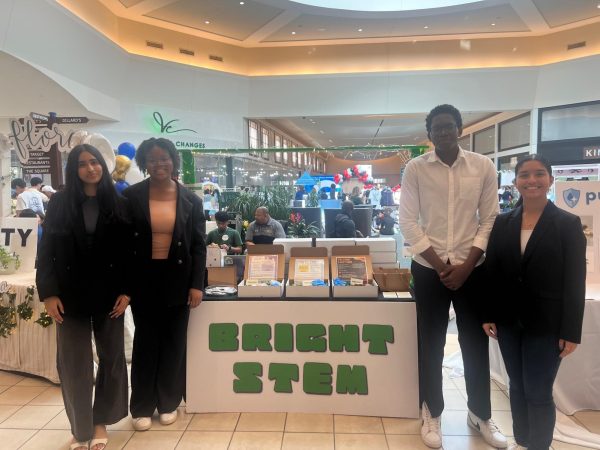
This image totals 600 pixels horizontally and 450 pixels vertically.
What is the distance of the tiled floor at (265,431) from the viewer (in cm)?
219

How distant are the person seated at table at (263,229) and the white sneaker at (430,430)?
2835mm

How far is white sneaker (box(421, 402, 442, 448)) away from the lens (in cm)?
213

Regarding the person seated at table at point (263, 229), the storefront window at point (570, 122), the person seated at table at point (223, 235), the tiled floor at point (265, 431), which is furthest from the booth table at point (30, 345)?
the storefront window at point (570, 122)

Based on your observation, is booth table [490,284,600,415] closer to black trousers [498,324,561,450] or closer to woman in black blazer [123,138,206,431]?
black trousers [498,324,561,450]

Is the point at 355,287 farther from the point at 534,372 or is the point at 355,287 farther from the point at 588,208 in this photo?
the point at 588,208

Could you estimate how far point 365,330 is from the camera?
2.38 meters

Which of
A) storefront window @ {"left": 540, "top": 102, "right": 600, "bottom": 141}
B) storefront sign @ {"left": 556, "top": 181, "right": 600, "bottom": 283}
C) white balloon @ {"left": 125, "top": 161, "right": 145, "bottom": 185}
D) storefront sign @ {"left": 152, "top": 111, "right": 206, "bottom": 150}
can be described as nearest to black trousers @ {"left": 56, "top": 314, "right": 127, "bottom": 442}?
white balloon @ {"left": 125, "top": 161, "right": 145, "bottom": 185}

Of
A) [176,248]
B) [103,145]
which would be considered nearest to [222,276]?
[176,248]

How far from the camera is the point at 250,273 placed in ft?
8.44

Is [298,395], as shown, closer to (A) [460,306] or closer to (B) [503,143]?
(A) [460,306]

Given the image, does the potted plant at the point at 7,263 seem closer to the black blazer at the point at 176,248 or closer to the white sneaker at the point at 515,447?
the black blazer at the point at 176,248

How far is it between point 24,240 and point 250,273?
2112mm

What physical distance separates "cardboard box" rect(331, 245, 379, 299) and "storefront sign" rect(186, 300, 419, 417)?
0.06 m

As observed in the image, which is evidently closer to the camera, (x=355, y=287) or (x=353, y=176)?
(x=355, y=287)
